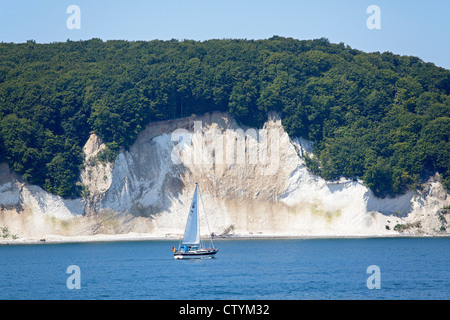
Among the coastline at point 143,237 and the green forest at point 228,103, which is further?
the green forest at point 228,103

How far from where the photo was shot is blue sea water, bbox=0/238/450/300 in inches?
2288

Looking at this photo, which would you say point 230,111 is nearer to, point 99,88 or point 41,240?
point 99,88

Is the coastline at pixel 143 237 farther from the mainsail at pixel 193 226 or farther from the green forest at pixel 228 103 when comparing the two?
the mainsail at pixel 193 226

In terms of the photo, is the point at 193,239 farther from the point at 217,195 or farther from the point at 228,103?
the point at 228,103

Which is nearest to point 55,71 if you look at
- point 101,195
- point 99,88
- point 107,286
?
point 99,88

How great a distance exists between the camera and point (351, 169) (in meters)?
110

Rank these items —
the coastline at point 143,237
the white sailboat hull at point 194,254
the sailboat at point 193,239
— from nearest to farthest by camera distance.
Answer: the sailboat at point 193,239 → the white sailboat hull at point 194,254 → the coastline at point 143,237

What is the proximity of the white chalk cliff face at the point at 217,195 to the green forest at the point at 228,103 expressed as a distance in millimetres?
1764

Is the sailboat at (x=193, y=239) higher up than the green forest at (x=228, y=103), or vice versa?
the green forest at (x=228, y=103)

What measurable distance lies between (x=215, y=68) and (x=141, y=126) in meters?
14.6

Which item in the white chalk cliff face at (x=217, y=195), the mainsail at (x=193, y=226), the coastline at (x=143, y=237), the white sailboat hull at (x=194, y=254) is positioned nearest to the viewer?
the mainsail at (x=193, y=226)

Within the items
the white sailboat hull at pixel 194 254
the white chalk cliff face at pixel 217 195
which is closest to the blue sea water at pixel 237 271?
the white sailboat hull at pixel 194 254

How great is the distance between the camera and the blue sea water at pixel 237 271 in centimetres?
5812

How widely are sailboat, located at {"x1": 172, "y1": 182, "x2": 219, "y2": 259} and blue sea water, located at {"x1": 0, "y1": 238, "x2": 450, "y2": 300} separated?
36.3 inches
